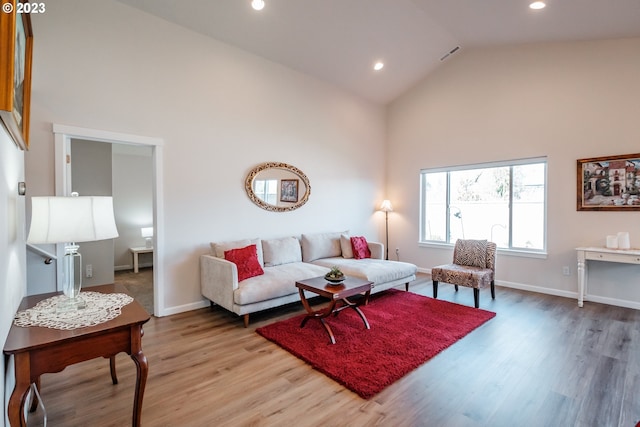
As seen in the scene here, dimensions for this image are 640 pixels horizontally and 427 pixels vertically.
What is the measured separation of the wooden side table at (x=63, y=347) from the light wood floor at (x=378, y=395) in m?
0.58

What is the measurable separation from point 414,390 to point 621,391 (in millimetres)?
1455

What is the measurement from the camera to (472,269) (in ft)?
14.1

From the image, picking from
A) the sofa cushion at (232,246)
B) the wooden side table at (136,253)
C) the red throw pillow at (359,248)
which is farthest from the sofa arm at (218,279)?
the wooden side table at (136,253)

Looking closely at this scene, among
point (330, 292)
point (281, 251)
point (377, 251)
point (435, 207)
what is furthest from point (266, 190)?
point (435, 207)

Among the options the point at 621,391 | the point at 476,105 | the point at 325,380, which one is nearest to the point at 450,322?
the point at 621,391

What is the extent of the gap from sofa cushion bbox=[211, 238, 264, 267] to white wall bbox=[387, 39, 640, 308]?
328 centimetres

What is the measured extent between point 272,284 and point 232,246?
80 centimetres

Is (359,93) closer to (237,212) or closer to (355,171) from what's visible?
(355,171)

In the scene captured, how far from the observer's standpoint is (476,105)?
530cm

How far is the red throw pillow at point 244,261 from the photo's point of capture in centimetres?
371

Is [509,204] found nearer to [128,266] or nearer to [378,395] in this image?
[378,395]

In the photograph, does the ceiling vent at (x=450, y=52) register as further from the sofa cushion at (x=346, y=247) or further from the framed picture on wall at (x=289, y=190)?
the sofa cushion at (x=346, y=247)

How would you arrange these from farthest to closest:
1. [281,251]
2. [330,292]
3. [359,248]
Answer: [359,248], [281,251], [330,292]

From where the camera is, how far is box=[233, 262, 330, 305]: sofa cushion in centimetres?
336
